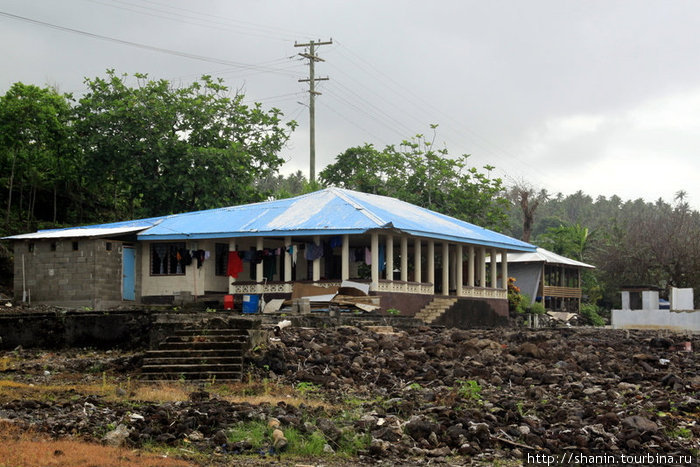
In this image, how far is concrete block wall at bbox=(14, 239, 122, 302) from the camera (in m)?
28.9

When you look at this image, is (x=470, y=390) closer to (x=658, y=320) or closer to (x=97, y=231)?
(x=97, y=231)

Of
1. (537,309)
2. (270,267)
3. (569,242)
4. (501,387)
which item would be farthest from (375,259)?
(569,242)

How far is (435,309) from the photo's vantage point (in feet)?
101

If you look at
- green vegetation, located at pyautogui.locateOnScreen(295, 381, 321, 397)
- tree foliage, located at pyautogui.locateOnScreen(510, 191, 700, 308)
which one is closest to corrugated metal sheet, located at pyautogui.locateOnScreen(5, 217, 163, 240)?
green vegetation, located at pyautogui.locateOnScreen(295, 381, 321, 397)

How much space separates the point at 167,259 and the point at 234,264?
112 inches

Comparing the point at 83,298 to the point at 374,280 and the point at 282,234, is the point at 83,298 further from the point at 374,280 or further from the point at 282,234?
the point at 374,280

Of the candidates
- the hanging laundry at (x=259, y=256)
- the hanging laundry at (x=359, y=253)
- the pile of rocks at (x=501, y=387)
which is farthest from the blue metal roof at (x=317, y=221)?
the pile of rocks at (x=501, y=387)

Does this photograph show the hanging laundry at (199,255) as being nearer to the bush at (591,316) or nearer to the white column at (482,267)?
the white column at (482,267)

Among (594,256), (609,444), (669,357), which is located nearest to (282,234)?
(669,357)

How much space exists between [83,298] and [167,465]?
20.3 meters

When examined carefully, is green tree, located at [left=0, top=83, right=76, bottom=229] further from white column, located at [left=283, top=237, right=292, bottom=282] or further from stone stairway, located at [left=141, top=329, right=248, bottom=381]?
stone stairway, located at [left=141, top=329, right=248, bottom=381]

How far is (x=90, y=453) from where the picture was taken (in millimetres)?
9734

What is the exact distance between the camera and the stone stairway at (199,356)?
15836 mm

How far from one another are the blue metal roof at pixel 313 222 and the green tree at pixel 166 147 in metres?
5.52
